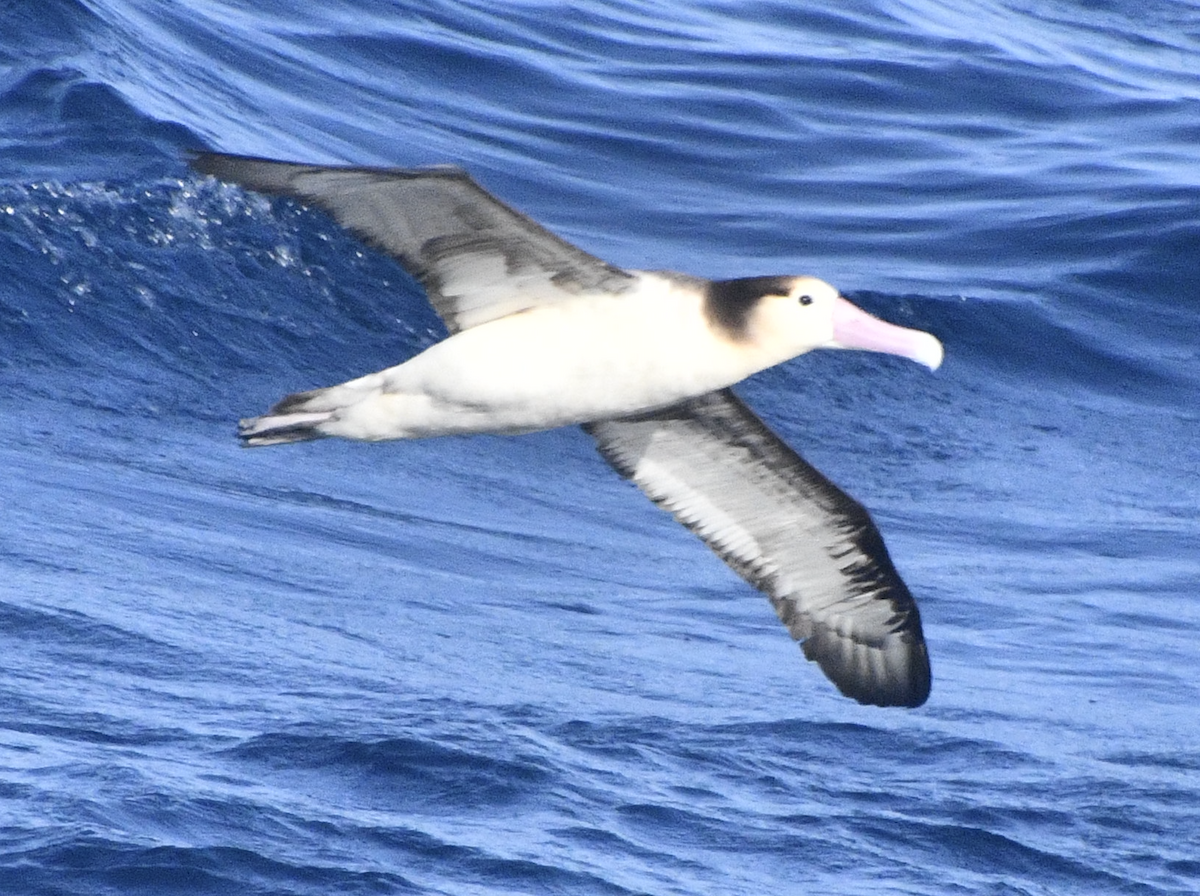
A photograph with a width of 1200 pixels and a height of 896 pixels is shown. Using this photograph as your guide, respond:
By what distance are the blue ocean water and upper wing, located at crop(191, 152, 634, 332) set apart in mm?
4073

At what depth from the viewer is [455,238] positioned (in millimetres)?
7926

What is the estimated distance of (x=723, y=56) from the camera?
23.2 metres

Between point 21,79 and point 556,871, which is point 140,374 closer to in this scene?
point 21,79

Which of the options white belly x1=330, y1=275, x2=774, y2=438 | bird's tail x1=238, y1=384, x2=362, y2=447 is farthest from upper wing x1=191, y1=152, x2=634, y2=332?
bird's tail x1=238, y1=384, x2=362, y2=447

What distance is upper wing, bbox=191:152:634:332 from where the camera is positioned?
7445mm

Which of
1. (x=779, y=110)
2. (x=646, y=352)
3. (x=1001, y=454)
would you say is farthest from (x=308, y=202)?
(x=779, y=110)

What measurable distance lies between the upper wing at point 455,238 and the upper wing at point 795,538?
1.06 metres

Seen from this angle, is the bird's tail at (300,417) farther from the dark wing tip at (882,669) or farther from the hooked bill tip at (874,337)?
the dark wing tip at (882,669)

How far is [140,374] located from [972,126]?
32.9 feet

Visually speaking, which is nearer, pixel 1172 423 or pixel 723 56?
pixel 1172 423

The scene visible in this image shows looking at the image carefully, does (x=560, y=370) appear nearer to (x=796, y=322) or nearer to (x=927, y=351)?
(x=796, y=322)

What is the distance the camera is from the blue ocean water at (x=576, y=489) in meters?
12.2

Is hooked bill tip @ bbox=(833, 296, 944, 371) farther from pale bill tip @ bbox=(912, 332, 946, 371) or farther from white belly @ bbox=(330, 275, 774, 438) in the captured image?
white belly @ bbox=(330, 275, 774, 438)

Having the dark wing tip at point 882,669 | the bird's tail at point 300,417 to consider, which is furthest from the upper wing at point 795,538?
the bird's tail at point 300,417
